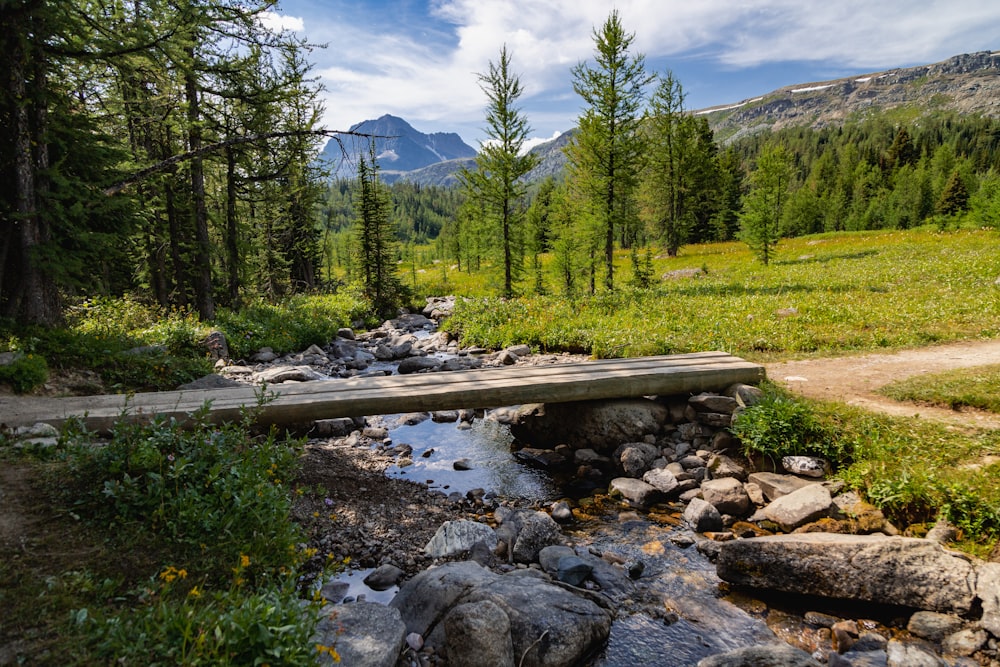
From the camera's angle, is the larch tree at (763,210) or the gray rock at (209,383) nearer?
the gray rock at (209,383)

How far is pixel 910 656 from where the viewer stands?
4055 millimetres

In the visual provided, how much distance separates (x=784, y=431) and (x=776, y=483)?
3.15 feet

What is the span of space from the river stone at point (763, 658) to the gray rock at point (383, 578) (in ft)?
9.81

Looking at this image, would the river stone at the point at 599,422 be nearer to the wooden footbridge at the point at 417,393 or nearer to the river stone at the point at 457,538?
the wooden footbridge at the point at 417,393

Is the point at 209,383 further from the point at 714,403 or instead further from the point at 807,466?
the point at 807,466

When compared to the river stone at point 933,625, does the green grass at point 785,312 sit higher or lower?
higher

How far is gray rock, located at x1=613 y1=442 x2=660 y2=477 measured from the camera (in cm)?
797

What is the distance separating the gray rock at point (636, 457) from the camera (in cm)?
797

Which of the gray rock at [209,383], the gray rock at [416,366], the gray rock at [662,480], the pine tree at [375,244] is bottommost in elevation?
the gray rock at [662,480]

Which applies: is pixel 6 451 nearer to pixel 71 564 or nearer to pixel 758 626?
pixel 71 564

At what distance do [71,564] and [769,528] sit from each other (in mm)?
7036

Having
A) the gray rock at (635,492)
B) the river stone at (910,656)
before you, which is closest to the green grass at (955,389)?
the gray rock at (635,492)

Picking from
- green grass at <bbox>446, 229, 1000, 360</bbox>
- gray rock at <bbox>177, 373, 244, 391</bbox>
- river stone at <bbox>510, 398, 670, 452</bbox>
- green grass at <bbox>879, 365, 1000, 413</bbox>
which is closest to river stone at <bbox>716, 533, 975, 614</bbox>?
river stone at <bbox>510, 398, 670, 452</bbox>

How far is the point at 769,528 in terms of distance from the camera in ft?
20.5
